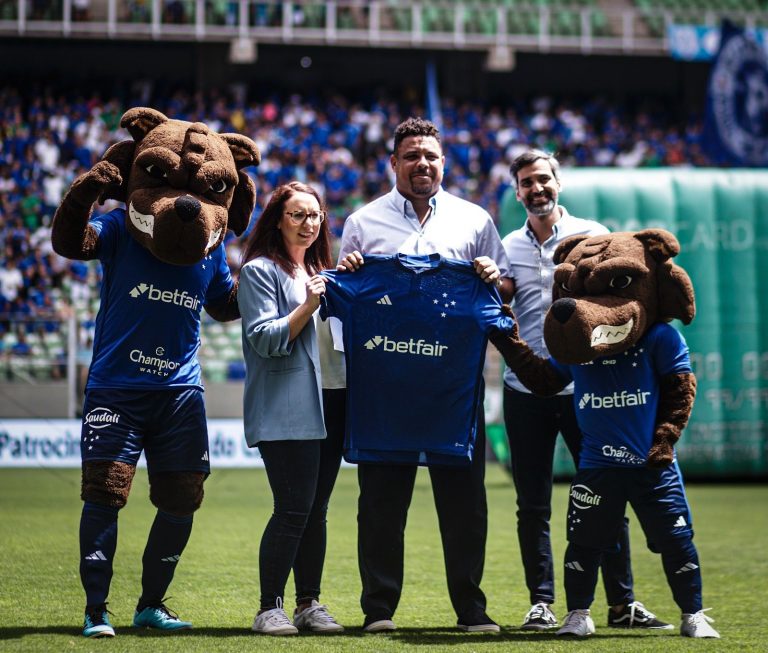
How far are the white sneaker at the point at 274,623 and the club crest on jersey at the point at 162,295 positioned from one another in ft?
3.88

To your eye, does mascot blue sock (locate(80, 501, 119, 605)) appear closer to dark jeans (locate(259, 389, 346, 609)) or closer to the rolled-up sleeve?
dark jeans (locate(259, 389, 346, 609))

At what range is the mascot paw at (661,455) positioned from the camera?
4.31m

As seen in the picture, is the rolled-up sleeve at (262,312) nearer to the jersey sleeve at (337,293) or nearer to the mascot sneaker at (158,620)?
the jersey sleeve at (337,293)

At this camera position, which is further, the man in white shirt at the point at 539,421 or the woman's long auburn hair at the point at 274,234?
the man in white shirt at the point at 539,421

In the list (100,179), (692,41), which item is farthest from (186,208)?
(692,41)

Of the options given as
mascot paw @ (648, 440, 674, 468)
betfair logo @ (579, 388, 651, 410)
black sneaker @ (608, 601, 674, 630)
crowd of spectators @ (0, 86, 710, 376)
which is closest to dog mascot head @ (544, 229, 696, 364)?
betfair logo @ (579, 388, 651, 410)

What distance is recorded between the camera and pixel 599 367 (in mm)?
4504

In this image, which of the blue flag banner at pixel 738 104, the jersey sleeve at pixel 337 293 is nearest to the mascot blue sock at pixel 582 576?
the jersey sleeve at pixel 337 293

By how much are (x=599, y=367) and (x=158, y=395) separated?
5.63 feet

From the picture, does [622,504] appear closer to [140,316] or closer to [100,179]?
[140,316]

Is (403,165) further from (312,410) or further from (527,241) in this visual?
(312,410)

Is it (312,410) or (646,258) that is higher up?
(646,258)

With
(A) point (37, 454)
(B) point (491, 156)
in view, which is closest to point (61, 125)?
(B) point (491, 156)

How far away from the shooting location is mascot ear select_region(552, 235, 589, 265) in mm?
4746
